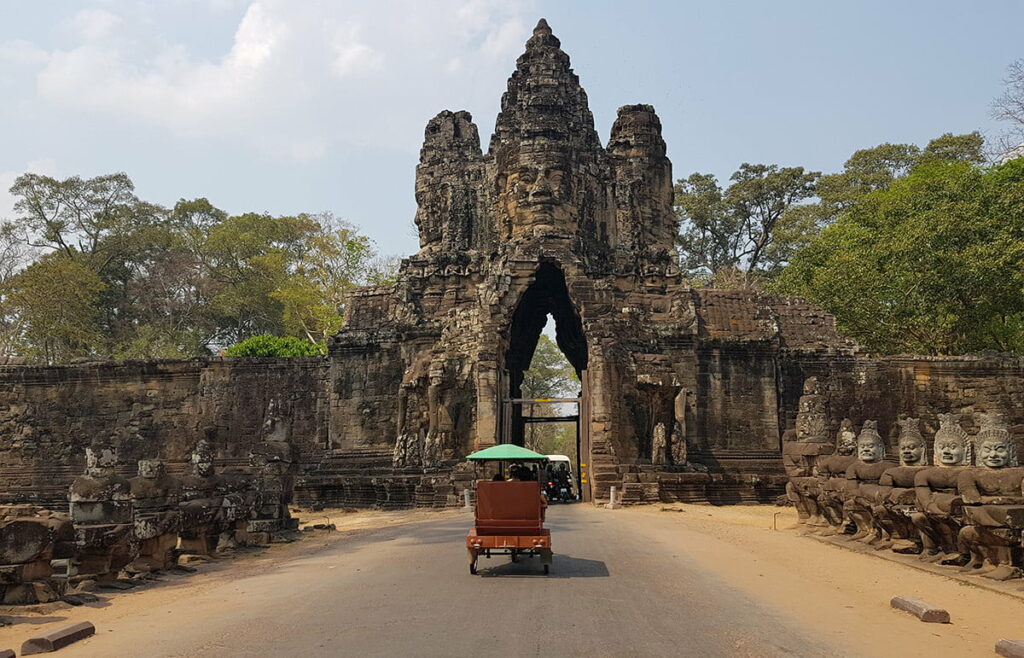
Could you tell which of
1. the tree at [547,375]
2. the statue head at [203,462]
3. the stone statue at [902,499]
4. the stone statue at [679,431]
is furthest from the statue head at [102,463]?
the tree at [547,375]

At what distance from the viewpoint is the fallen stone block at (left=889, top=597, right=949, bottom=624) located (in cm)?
790

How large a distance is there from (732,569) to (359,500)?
1529 centimetres

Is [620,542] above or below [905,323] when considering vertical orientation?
below

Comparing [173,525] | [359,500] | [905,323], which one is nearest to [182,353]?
[359,500]

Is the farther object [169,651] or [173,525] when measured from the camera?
[173,525]

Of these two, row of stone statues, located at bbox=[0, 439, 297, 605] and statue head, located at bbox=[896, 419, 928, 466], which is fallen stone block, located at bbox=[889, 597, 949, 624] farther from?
row of stone statues, located at bbox=[0, 439, 297, 605]

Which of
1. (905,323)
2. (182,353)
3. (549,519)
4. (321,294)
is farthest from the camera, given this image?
(182,353)

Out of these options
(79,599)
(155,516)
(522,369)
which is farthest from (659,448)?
(79,599)

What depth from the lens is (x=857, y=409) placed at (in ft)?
85.7

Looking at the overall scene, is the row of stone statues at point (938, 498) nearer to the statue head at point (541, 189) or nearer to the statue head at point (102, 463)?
the statue head at point (102, 463)

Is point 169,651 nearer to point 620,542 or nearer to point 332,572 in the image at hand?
point 332,572

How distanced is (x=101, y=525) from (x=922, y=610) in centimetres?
850

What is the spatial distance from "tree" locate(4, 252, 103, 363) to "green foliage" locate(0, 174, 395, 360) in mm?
4168

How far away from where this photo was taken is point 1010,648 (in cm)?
657
